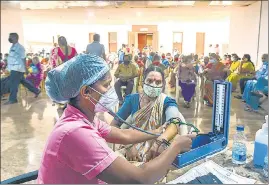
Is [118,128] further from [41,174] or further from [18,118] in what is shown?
[18,118]

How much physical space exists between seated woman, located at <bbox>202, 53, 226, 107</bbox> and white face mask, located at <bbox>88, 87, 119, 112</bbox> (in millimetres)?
308

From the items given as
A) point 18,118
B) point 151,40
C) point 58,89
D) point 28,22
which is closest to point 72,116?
point 58,89

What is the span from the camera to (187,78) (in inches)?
39.3

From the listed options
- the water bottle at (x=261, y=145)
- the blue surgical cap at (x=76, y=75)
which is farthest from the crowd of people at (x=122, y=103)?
the water bottle at (x=261, y=145)

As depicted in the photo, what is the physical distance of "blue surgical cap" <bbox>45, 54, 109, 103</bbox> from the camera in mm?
685

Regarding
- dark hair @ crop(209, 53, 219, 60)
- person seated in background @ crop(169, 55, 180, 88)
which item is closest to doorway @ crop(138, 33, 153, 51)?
person seated in background @ crop(169, 55, 180, 88)

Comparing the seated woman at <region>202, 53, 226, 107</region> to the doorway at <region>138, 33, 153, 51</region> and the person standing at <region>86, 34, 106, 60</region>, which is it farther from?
the person standing at <region>86, 34, 106, 60</region>

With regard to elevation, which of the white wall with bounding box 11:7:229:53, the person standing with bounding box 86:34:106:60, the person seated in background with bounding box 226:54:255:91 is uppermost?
the white wall with bounding box 11:7:229:53

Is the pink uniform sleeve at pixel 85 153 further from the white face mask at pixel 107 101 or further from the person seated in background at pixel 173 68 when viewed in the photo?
the person seated in background at pixel 173 68

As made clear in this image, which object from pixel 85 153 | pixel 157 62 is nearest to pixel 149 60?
pixel 157 62

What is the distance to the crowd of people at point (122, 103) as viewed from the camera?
2.15 feet

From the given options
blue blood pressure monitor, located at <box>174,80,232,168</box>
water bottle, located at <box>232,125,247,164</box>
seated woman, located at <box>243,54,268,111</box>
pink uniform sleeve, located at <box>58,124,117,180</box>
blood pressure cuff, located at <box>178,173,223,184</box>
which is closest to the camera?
pink uniform sleeve, located at <box>58,124,117,180</box>

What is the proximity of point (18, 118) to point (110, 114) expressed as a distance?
3362 millimetres

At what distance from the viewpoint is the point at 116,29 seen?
3.00 ft
